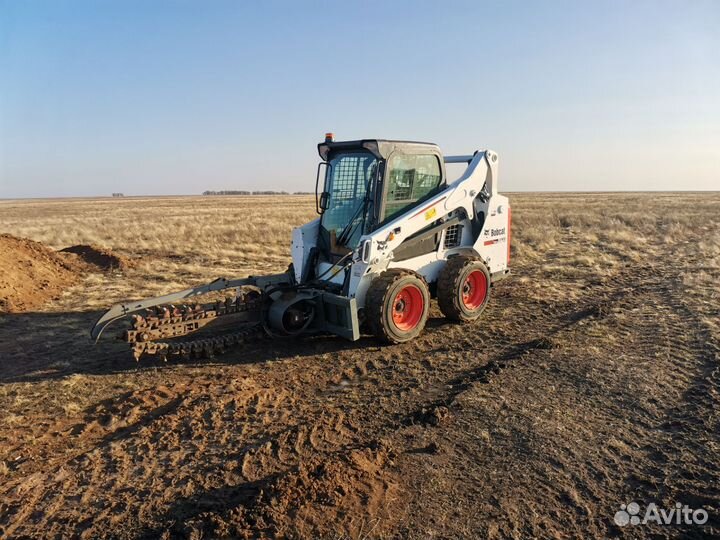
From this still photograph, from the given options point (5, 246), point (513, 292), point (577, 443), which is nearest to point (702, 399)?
point (577, 443)

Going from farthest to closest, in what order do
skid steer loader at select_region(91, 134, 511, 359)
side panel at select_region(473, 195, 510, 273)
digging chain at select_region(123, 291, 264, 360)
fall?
side panel at select_region(473, 195, 510, 273)
skid steer loader at select_region(91, 134, 511, 359)
digging chain at select_region(123, 291, 264, 360)

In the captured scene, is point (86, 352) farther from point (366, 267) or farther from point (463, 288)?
point (463, 288)

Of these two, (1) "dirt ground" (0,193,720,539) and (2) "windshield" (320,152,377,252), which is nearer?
(1) "dirt ground" (0,193,720,539)

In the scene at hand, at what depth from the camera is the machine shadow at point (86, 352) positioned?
609 centimetres

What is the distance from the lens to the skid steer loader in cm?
634

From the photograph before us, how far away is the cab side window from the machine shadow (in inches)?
74.4

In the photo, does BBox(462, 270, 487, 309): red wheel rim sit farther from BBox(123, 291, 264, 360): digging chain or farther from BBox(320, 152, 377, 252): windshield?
BBox(123, 291, 264, 360): digging chain

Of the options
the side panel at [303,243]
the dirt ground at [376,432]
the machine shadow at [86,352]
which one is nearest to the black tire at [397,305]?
Answer: the dirt ground at [376,432]

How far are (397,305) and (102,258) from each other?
31.7 ft

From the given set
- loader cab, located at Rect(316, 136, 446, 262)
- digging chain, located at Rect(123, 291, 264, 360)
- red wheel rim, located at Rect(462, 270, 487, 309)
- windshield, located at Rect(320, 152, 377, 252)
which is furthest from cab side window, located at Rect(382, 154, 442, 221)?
digging chain, located at Rect(123, 291, 264, 360)

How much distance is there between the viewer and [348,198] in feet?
24.1

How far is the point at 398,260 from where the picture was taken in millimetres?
7195

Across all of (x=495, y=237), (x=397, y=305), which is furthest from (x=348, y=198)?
(x=495, y=237)

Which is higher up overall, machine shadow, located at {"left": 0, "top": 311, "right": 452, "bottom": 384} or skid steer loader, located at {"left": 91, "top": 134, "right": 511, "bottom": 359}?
skid steer loader, located at {"left": 91, "top": 134, "right": 511, "bottom": 359}
